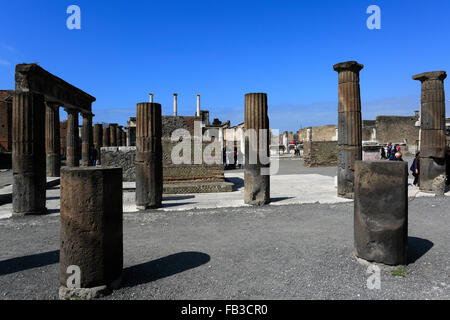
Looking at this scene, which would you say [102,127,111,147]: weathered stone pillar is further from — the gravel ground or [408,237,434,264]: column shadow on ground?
[408,237,434,264]: column shadow on ground

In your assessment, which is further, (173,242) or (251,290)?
(173,242)

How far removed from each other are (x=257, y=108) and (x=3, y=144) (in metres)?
27.9

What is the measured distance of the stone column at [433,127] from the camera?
322 inches

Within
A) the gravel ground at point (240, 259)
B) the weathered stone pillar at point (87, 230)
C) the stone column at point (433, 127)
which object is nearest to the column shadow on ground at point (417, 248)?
the gravel ground at point (240, 259)

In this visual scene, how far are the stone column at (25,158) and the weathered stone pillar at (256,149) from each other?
187 inches

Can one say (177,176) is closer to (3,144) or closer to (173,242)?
(173,242)

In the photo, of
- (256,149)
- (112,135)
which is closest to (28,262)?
(256,149)

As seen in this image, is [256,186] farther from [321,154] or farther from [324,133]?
[324,133]

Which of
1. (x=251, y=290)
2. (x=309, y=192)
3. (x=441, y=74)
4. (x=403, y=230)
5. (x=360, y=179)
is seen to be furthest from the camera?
(x=309, y=192)

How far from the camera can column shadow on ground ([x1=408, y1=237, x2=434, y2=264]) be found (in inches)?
148
